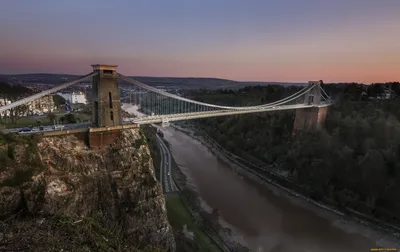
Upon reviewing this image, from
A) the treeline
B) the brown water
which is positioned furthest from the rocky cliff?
the treeline

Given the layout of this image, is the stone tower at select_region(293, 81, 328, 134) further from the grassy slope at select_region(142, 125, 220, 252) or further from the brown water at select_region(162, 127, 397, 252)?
the grassy slope at select_region(142, 125, 220, 252)

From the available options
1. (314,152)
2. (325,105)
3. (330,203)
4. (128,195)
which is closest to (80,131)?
(128,195)

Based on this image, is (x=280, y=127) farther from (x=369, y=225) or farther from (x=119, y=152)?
(x=119, y=152)

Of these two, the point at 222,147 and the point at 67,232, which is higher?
the point at 67,232

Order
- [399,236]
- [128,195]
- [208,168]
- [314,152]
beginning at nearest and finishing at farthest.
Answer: [128,195], [399,236], [314,152], [208,168]

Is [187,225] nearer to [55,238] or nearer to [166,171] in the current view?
[166,171]

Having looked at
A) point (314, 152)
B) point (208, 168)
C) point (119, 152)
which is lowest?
point (208, 168)

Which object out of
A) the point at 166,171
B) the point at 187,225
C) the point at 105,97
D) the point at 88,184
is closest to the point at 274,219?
the point at 187,225

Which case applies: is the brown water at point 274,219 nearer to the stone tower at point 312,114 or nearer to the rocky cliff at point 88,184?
the rocky cliff at point 88,184
